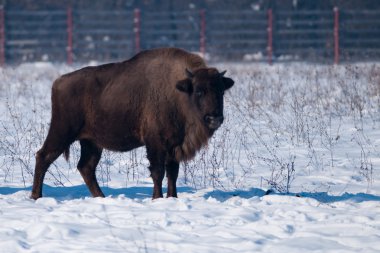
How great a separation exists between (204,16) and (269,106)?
15929mm

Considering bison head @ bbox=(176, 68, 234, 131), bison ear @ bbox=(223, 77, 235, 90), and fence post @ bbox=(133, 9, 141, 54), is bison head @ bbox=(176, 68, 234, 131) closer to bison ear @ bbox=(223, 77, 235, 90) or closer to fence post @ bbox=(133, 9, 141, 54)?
bison ear @ bbox=(223, 77, 235, 90)

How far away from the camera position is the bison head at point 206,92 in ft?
23.4

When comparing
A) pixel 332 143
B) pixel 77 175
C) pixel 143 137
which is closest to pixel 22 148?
pixel 77 175

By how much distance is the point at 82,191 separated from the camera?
7918 mm

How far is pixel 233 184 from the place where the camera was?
8078 millimetres

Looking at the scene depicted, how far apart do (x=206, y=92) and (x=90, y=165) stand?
1.49 metres

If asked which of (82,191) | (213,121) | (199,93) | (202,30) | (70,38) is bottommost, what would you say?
(82,191)

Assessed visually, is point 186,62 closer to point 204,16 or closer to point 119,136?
point 119,136

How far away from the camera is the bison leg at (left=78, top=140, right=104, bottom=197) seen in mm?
7626

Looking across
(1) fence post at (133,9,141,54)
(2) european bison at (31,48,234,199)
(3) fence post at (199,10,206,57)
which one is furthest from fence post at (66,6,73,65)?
(2) european bison at (31,48,234,199)

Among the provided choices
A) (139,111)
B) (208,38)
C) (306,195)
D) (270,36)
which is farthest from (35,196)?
(208,38)

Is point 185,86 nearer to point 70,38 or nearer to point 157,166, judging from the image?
point 157,166

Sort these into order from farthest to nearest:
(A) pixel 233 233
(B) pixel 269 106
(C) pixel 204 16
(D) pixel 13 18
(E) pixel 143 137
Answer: (D) pixel 13 18, (C) pixel 204 16, (B) pixel 269 106, (E) pixel 143 137, (A) pixel 233 233

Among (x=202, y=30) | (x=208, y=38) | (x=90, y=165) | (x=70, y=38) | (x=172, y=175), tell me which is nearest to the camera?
(x=172, y=175)
